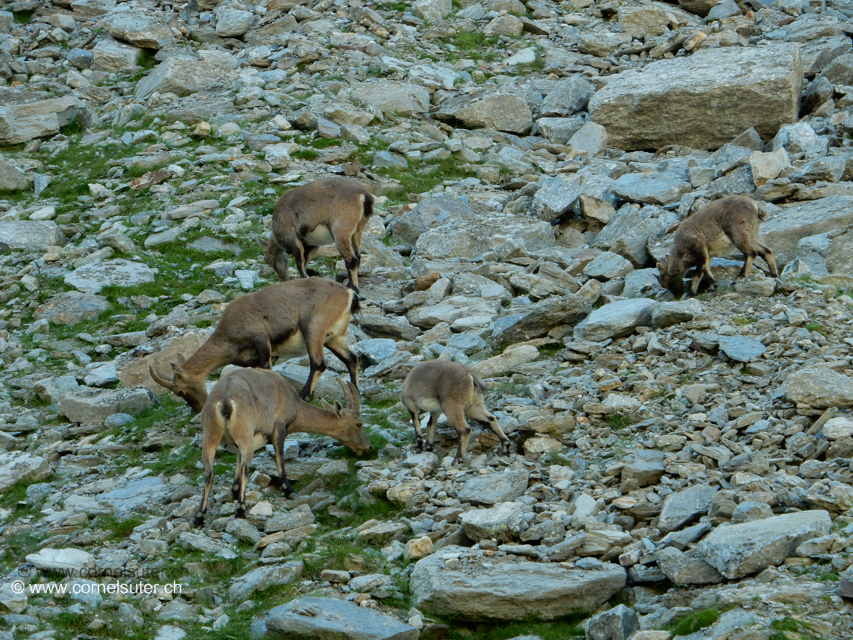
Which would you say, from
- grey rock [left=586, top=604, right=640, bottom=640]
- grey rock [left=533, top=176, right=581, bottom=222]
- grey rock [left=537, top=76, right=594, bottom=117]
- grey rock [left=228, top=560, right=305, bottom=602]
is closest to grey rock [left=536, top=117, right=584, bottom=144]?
grey rock [left=537, top=76, right=594, bottom=117]

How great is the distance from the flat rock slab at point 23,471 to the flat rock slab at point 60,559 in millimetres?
2491

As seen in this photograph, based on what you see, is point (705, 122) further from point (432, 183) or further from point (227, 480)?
point (227, 480)

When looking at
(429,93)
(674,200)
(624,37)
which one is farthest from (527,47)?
(674,200)

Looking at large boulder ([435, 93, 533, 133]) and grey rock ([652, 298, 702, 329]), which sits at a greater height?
grey rock ([652, 298, 702, 329])

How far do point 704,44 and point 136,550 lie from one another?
A: 19.4 m

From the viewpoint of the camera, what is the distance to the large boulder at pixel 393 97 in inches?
836

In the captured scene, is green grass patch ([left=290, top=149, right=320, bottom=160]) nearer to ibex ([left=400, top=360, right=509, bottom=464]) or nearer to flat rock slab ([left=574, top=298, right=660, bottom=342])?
flat rock slab ([left=574, top=298, right=660, bottom=342])

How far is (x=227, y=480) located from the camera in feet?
31.8

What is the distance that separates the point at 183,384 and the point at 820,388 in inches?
273

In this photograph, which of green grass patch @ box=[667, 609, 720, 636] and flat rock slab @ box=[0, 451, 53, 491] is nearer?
green grass patch @ box=[667, 609, 720, 636]

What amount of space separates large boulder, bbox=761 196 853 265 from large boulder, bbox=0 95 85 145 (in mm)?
16107

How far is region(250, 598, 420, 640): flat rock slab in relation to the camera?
21.3 feet

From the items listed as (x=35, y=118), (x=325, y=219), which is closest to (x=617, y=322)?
(x=325, y=219)

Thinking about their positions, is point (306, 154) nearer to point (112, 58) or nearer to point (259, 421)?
point (112, 58)
